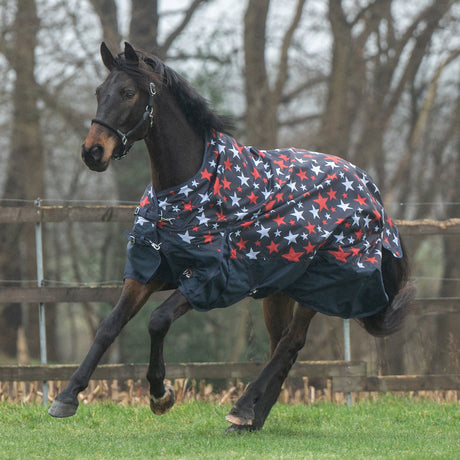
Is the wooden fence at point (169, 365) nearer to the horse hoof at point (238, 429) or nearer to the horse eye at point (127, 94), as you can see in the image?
the horse hoof at point (238, 429)

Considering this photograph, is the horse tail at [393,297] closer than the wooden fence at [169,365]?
Yes

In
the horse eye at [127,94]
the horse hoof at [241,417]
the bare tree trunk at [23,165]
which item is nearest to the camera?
the horse eye at [127,94]

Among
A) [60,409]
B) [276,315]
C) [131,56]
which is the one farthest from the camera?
[276,315]

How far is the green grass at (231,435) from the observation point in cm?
440

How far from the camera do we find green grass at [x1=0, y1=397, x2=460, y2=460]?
440 cm

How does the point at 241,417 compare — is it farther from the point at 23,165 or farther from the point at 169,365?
the point at 23,165

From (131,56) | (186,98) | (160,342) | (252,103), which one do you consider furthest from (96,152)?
(252,103)

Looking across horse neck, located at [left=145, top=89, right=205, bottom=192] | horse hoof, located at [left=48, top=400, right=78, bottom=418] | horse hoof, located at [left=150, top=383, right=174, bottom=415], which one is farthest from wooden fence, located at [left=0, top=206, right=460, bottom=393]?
horse hoof, located at [left=48, top=400, right=78, bottom=418]

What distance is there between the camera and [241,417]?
5137 mm

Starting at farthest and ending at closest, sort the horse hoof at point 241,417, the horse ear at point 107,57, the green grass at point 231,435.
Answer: the horse hoof at point 241,417 < the horse ear at point 107,57 < the green grass at point 231,435

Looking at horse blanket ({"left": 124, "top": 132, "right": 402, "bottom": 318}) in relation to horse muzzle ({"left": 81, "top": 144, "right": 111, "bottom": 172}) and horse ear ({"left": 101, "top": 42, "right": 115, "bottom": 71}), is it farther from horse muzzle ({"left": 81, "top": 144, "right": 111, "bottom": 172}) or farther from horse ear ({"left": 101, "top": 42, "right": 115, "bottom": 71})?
horse ear ({"left": 101, "top": 42, "right": 115, "bottom": 71})

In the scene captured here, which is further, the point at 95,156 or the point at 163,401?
the point at 163,401

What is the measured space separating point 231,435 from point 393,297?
1.61m

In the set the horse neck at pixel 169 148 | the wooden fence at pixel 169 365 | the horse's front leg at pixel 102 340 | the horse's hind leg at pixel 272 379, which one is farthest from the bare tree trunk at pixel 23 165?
the horse's front leg at pixel 102 340
